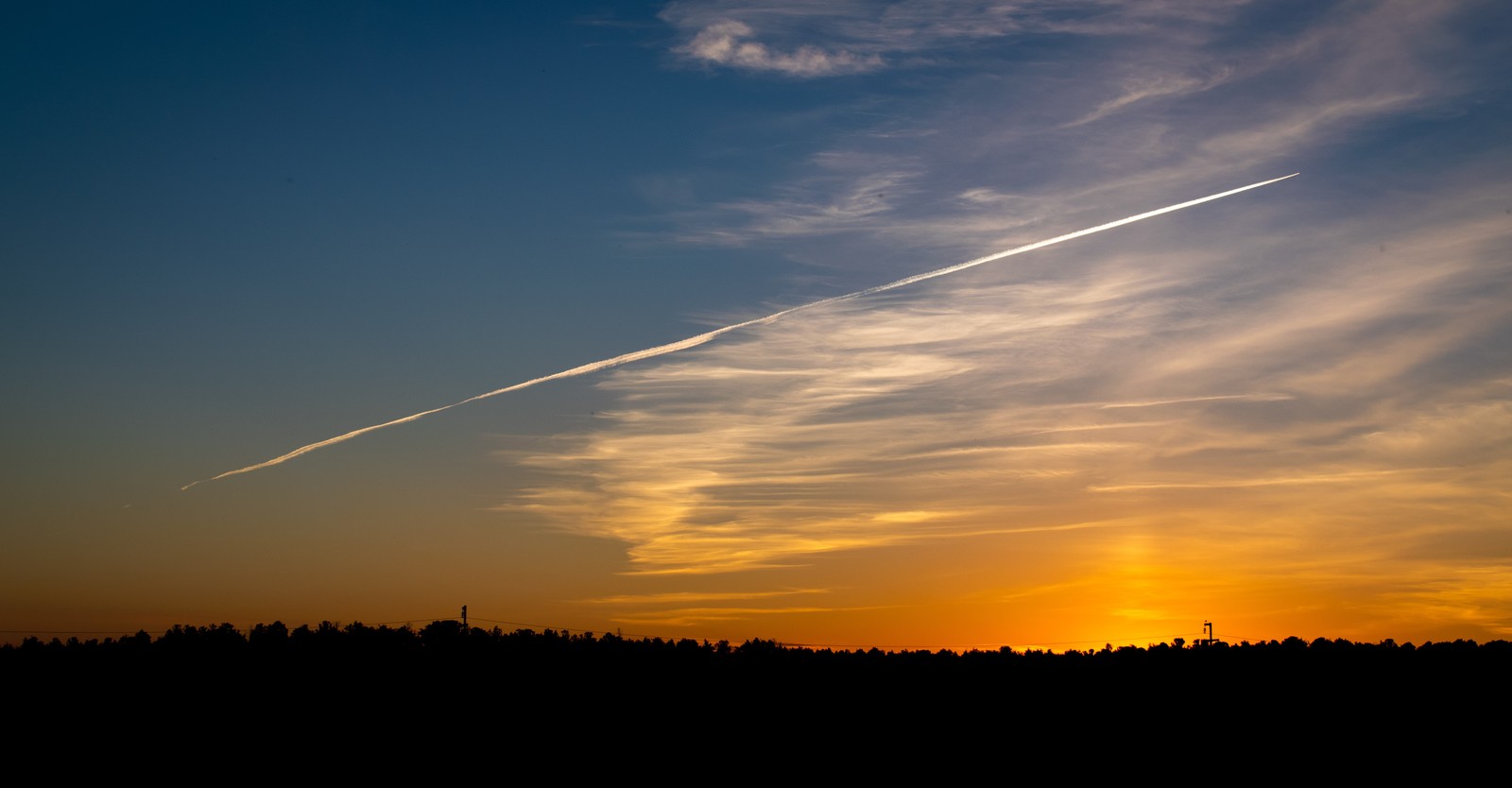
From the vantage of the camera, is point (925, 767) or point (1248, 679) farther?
point (1248, 679)

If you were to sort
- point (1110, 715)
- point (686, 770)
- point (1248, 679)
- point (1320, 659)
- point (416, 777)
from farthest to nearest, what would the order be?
point (1320, 659), point (1248, 679), point (1110, 715), point (686, 770), point (416, 777)

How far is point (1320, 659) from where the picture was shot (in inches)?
5022

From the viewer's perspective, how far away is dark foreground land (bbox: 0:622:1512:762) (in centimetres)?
9619

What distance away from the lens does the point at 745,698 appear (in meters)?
120

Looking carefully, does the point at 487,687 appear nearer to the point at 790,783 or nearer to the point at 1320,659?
the point at 790,783

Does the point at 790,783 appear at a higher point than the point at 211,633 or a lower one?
lower

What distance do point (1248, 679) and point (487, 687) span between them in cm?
7262

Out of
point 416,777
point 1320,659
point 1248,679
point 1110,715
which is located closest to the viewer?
point 416,777

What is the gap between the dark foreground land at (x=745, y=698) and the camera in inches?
3787

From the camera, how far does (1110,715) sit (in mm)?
109688

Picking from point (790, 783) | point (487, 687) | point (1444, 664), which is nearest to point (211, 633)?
point (487, 687)

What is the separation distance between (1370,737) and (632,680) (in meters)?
67.7

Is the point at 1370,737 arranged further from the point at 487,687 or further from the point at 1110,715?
the point at 487,687

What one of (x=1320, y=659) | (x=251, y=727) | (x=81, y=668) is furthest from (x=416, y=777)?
(x=1320, y=659)
